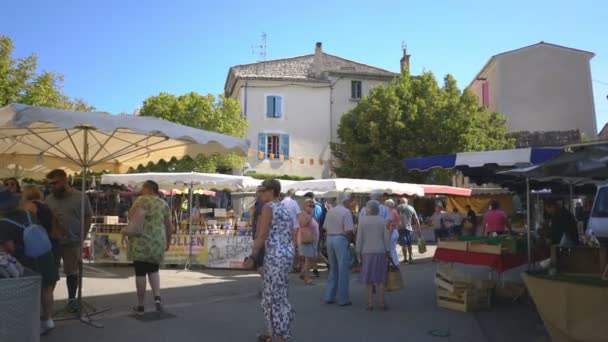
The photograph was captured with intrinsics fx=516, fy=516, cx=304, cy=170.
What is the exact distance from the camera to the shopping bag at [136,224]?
22.1ft

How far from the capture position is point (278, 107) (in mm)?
32562

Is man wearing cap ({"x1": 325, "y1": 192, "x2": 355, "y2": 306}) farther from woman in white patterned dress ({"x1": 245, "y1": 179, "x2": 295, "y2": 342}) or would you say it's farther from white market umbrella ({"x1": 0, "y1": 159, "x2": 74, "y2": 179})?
white market umbrella ({"x1": 0, "y1": 159, "x2": 74, "y2": 179})

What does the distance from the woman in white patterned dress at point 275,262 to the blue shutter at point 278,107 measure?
2770 centimetres

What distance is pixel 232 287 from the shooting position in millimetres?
10086

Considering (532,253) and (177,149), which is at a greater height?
(177,149)

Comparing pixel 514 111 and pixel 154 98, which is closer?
pixel 154 98

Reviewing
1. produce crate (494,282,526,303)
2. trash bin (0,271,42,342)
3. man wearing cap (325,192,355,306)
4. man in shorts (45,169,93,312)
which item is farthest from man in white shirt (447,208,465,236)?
trash bin (0,271,42,342)

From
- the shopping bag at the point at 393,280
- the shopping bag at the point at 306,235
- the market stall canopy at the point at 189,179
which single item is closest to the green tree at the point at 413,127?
the market stall canopy at the point at 189,179

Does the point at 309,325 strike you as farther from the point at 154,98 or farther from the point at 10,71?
the point at 154,98

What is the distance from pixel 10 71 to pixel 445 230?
17.1 metres

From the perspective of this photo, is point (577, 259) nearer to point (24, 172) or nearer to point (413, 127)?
point (24, 172)

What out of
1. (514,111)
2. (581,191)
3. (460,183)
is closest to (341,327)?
(581,191)

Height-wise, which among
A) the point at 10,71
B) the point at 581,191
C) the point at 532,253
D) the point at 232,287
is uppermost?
the point at 10,71

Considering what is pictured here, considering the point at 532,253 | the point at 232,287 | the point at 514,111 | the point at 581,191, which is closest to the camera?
the point at 532,253
